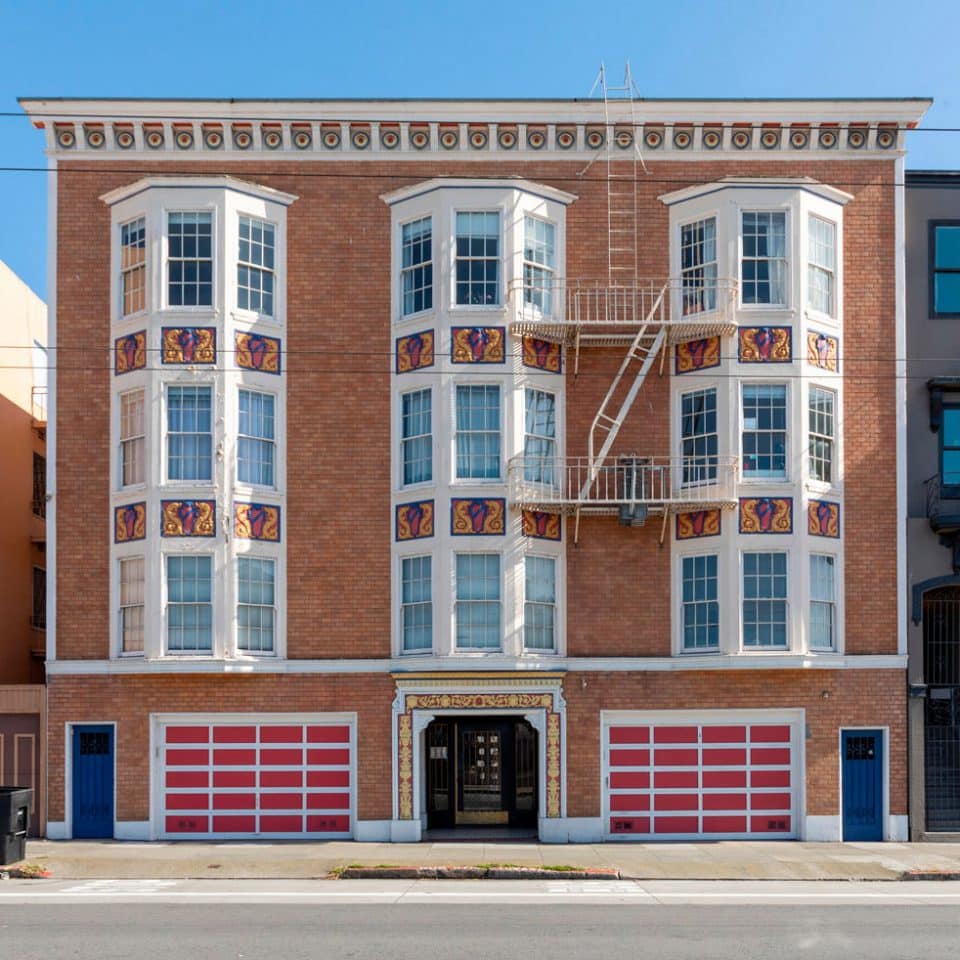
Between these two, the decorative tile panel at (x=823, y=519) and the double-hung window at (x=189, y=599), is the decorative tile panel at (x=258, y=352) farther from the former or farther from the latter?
the decorative tile panel at (x=823, y=519)

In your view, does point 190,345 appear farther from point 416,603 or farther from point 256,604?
point 416,603

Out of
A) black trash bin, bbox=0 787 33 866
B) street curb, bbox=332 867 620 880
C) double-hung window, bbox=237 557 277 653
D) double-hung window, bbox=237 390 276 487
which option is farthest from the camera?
double-hung window, bbox=237 390 276 487

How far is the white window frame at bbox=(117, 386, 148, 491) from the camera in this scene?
23.8 metres

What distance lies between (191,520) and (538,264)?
7.74m

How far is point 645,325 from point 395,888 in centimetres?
1049

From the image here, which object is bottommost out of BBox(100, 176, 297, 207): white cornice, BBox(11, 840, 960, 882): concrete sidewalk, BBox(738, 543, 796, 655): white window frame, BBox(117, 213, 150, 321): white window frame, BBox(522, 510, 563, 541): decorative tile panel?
BBox(11, 840, 960, 882): concrete sidewalk

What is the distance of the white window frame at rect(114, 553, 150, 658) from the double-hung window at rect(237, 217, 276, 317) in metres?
4.92

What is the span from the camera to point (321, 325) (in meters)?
24.3

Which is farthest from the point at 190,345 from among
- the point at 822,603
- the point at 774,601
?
the point at 822,603

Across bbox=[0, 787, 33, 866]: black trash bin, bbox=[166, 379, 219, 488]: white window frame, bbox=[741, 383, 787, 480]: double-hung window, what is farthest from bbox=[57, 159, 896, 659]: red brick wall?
bbox=[0, 787, 33, 866]: black trash bin

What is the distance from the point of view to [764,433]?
23.8 metres

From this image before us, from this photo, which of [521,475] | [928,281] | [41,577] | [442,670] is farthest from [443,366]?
[41,577]

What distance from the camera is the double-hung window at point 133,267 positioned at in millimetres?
24109
